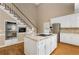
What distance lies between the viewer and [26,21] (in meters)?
1.36

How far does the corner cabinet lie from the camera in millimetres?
1188

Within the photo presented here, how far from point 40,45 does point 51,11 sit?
56 centimetres

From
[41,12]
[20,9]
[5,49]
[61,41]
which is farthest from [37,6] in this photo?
[5,49]

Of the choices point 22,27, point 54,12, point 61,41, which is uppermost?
point 54,12

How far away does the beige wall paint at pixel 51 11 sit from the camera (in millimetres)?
1286

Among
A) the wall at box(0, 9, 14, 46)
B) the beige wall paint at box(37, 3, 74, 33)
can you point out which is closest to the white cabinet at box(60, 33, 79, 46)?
the beige wall paint at box(37, 3, 74, 33)

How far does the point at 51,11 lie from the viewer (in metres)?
1.36

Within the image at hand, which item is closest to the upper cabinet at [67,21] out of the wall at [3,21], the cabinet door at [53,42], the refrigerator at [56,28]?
the refrigerator at [56,28]

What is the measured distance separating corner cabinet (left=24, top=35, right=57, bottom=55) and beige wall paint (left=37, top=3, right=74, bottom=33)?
21 cm

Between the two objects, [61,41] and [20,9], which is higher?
[20,9]

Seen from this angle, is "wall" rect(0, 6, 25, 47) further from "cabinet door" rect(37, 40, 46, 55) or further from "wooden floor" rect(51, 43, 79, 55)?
"wooden floor" rect(51, 43, 79, 55)

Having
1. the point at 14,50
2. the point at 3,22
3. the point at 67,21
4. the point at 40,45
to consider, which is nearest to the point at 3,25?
the point at 3,22

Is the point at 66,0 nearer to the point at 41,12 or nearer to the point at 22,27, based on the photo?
Result: the point at 41,12
